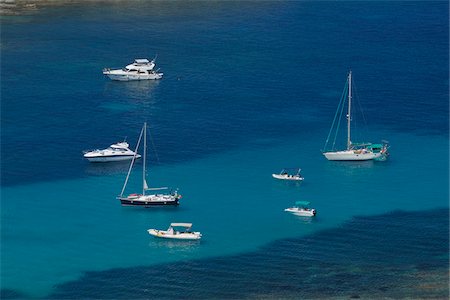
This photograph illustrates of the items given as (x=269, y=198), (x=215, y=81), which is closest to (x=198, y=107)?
(x=215, y=81)

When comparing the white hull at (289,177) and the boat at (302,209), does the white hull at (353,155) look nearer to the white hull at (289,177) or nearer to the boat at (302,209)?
the white hull at (289,177)

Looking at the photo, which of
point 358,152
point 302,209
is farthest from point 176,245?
point 358,152

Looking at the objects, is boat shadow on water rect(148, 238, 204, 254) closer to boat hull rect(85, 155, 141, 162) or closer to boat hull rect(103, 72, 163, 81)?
boat hull rect(85, 155, 141, 162)

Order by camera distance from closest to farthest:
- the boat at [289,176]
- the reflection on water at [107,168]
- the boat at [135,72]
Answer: the boat at [289,176] → the reflection on water at [107,168] → the boat at [135,72]

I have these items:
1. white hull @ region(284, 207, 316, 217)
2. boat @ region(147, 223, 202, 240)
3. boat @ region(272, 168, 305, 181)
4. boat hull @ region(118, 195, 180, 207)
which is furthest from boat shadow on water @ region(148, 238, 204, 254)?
boat @ region(272, 168, 305, 181)

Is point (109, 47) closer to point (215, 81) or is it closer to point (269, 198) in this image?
point (215, 81)

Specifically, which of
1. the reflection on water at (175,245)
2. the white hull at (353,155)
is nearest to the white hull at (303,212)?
the reflection on water at (175,245)
